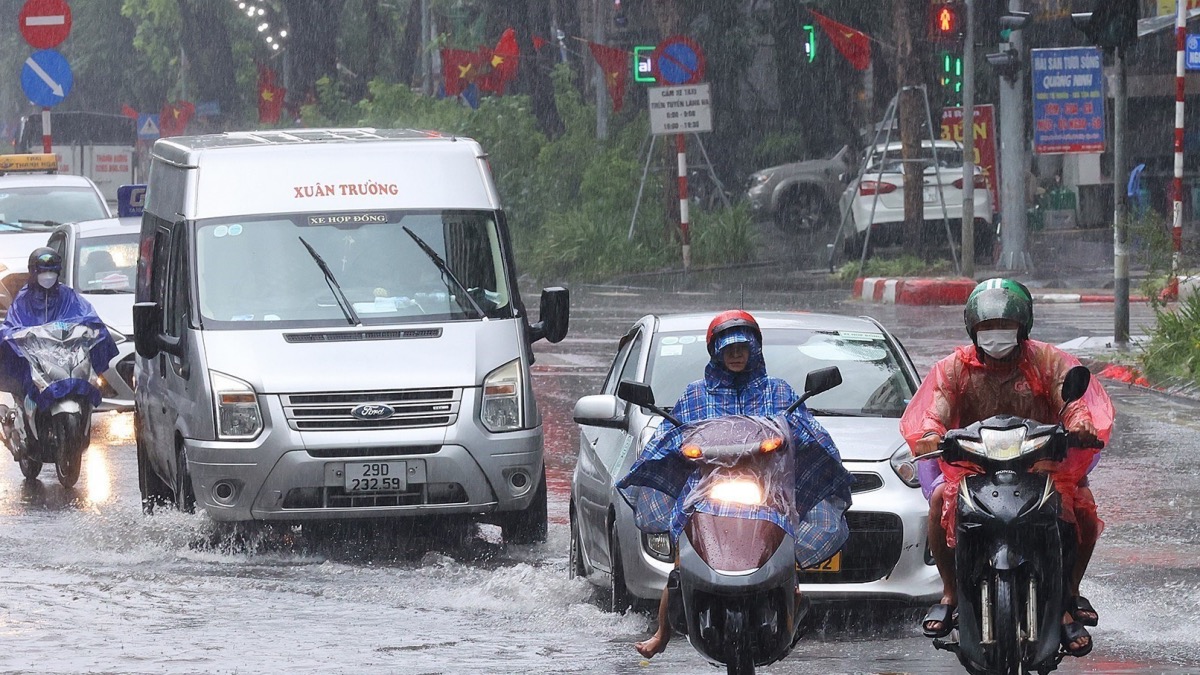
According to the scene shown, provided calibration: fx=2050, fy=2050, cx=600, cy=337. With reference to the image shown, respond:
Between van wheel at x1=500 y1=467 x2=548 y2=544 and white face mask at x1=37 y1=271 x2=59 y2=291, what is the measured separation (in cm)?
402

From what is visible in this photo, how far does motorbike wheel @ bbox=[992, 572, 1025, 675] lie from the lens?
6.26m

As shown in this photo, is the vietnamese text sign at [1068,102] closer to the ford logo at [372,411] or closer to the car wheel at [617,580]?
the ford logo at [372,411]

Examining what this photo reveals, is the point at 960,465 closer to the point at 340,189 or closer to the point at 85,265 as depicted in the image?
the point at 340,189

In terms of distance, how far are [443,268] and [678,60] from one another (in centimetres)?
1998

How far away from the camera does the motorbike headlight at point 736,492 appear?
20.7 feet

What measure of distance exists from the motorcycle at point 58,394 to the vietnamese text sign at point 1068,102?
50.3 feet

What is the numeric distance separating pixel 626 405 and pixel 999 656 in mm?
3125

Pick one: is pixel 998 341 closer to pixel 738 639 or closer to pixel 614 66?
pixel 738 639

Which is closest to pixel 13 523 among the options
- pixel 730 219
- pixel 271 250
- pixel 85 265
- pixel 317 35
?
pixel 271 250

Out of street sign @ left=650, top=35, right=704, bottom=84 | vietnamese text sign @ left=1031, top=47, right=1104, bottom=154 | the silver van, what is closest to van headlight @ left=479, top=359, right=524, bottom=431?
the silver van

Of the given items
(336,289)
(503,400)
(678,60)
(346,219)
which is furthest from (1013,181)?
(503,400)

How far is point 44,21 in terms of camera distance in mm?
26094

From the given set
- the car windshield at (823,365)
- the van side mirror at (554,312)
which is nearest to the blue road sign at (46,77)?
the van side mirror at (554,312)

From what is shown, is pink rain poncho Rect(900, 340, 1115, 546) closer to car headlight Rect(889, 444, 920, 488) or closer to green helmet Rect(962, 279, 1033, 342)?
green helmet Rect(962, 279, 1033, 342)
